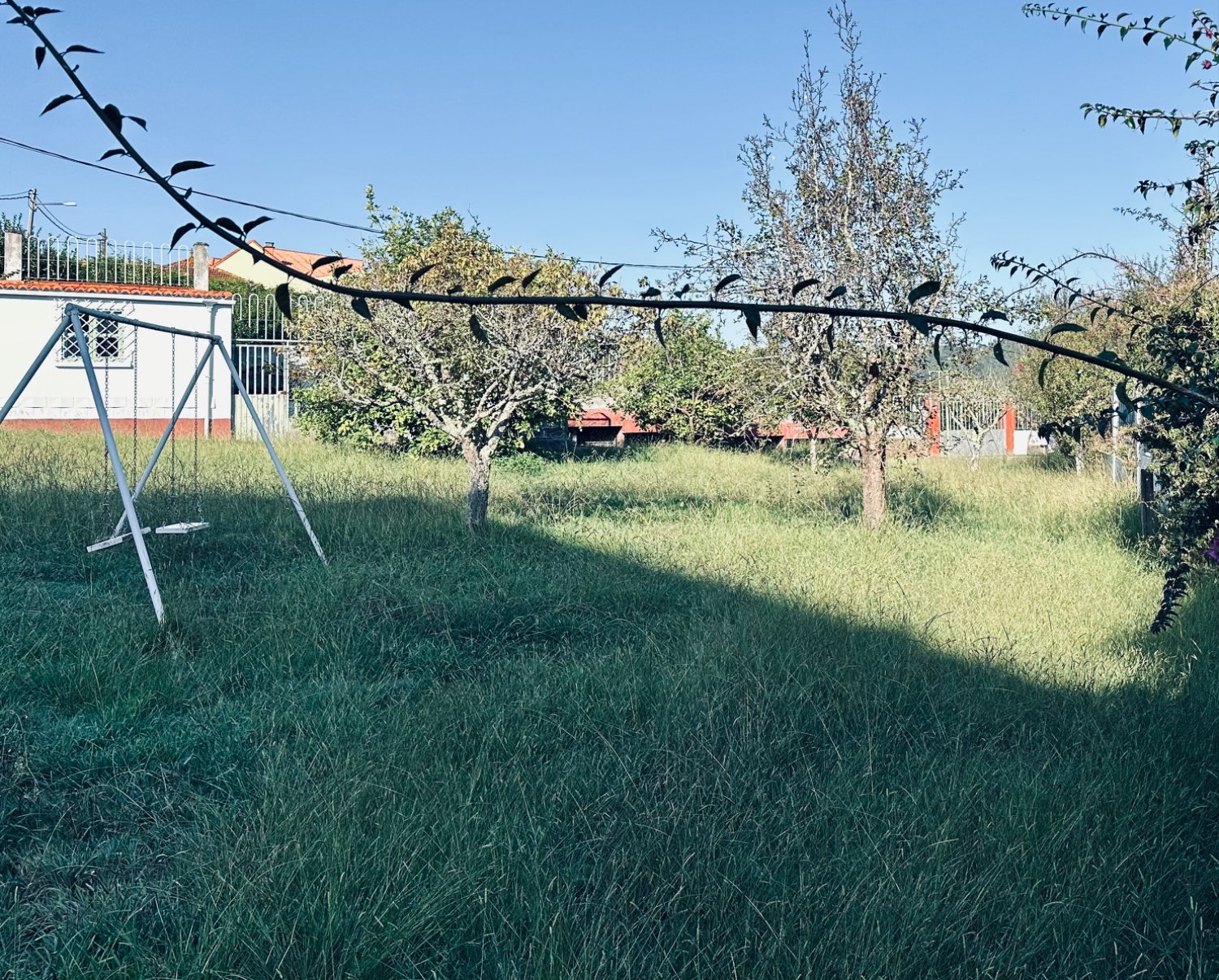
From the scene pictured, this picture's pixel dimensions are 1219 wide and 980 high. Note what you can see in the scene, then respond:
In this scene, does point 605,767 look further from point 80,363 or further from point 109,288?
point 80,363

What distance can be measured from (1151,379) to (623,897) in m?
1.85

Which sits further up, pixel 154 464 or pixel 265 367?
pixel 265 367

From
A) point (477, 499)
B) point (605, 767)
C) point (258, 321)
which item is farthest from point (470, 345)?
point (258, 321)

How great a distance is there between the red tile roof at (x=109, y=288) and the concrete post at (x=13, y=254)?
555mm

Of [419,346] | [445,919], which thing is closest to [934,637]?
[445,919]

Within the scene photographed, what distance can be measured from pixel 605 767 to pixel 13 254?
18.0 metres

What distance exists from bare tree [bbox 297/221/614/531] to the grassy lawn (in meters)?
2.03

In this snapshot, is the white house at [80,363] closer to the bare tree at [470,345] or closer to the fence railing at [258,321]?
the fence railing at [258,321]

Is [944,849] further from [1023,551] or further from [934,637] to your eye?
[1023,551]

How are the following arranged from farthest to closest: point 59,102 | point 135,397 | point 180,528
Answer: point 180,528, point 135,397, point 59,102

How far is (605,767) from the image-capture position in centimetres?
314

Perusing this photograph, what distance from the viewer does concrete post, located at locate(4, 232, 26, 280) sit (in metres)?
17.2

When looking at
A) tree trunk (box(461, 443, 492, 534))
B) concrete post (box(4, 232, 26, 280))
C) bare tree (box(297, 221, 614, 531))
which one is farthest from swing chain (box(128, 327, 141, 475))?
concrete post (box(4, 232, 26, 280))

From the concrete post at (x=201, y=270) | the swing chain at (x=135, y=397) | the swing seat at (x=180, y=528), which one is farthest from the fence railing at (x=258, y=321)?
the swing seat at (x=180, y=528)
